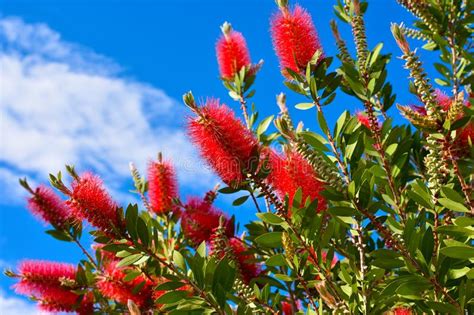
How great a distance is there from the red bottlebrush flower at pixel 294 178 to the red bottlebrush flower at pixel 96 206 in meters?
0.64

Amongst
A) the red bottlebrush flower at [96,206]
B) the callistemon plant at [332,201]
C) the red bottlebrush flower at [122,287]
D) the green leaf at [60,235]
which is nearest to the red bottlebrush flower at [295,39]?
the callistemon plant at [332,201]

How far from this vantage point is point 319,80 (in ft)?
8.84

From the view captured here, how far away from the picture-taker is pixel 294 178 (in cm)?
230

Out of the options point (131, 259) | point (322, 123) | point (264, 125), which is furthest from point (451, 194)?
point (264, 125)

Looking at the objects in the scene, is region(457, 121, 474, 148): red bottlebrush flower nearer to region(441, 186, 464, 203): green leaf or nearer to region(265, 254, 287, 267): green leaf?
Answer: region(441, 186, 464, 203): green leaf

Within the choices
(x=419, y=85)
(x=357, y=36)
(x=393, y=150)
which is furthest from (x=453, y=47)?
(x=419, y=85)

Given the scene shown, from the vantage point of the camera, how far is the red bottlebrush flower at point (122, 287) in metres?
3.11

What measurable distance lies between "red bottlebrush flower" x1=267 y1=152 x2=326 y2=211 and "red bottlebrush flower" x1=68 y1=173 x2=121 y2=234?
64cm

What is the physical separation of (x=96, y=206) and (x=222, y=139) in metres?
0.54

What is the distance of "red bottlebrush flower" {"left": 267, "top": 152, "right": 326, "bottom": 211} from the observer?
2.30 m

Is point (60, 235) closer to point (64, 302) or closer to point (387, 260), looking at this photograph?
point (64, 302)

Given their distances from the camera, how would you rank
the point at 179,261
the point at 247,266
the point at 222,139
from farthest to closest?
the point at 247,266 → the point at 179,261 → the point at 222,139

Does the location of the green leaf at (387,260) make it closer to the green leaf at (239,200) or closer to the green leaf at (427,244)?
the green leaf at (427,244)

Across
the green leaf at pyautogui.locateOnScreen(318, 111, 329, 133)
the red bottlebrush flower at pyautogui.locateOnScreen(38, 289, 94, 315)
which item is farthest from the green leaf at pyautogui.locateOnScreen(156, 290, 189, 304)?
the red bottlebrush flower at pyautogui.locateOnScreen(38, 289, 94, 315)
